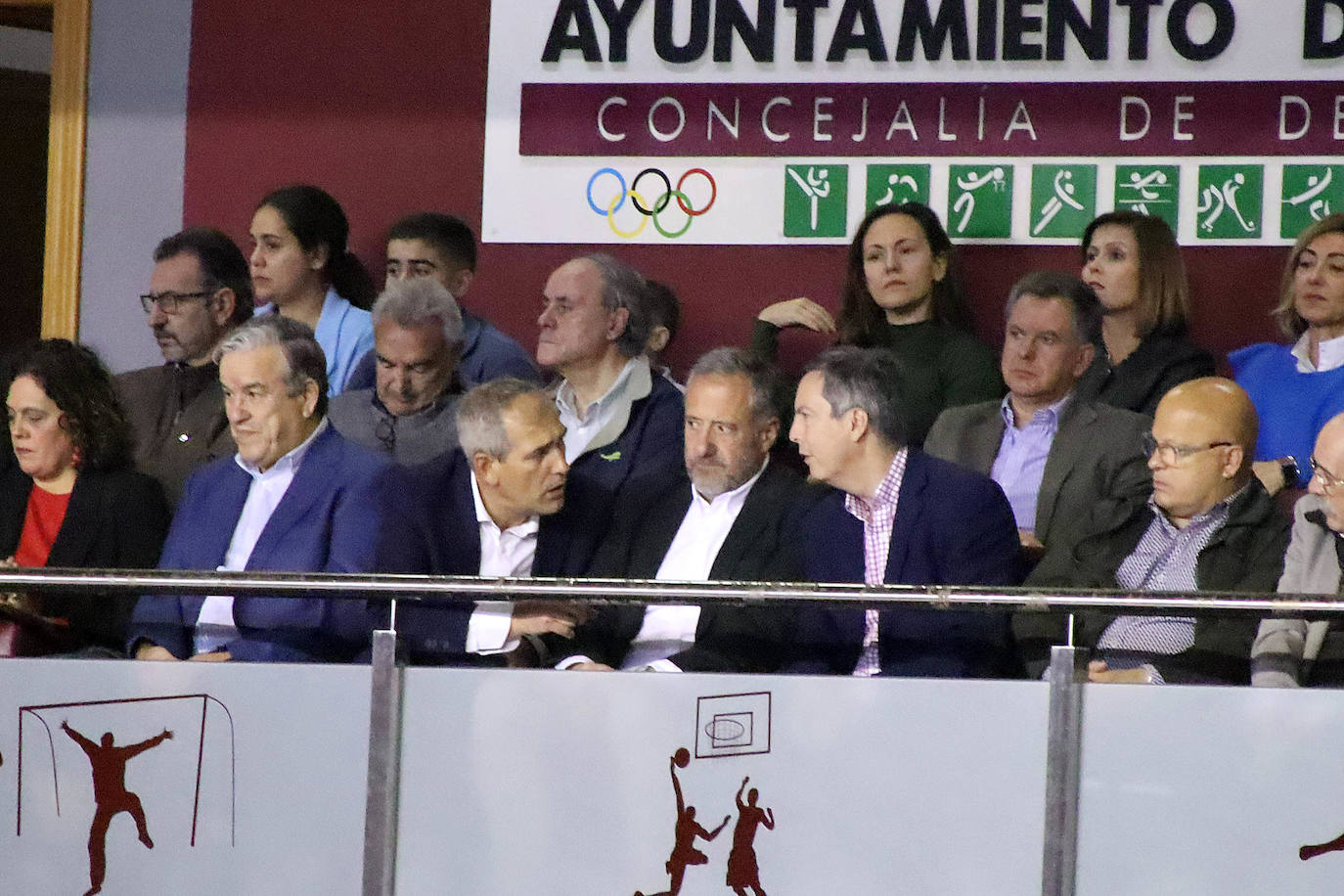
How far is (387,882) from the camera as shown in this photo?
3092 mm

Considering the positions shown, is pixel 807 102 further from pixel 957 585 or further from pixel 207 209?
pixel 957 585

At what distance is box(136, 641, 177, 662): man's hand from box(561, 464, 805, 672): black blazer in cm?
68

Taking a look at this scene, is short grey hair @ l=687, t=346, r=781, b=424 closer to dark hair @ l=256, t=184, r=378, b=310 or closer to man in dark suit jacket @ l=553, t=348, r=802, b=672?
man in dark suit jacket @ l=553, t=348, r=802, b=672

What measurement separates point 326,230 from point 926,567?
2148 millimetres

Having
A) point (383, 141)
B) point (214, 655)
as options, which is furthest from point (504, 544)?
point (383, 141)

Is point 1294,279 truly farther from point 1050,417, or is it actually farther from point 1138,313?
point 1050,417

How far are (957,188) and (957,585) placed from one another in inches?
80.4

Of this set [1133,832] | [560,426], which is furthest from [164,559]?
[1133,832]

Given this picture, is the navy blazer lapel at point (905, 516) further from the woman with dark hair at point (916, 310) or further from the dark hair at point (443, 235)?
the dark hair at point (443, 235)

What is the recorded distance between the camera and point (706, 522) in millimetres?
3609

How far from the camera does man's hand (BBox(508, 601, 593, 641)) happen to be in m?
3.14

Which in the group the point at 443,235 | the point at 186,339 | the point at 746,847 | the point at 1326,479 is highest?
the point at 443,235

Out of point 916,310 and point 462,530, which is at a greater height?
point 916,310

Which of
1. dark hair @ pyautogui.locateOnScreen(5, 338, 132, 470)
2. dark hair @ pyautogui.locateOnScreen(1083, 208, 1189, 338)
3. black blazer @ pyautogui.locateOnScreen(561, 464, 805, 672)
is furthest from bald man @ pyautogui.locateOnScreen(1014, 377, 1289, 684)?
dark hair @ pyautogui.locateOnScreen(5, 338, 132, 470)
